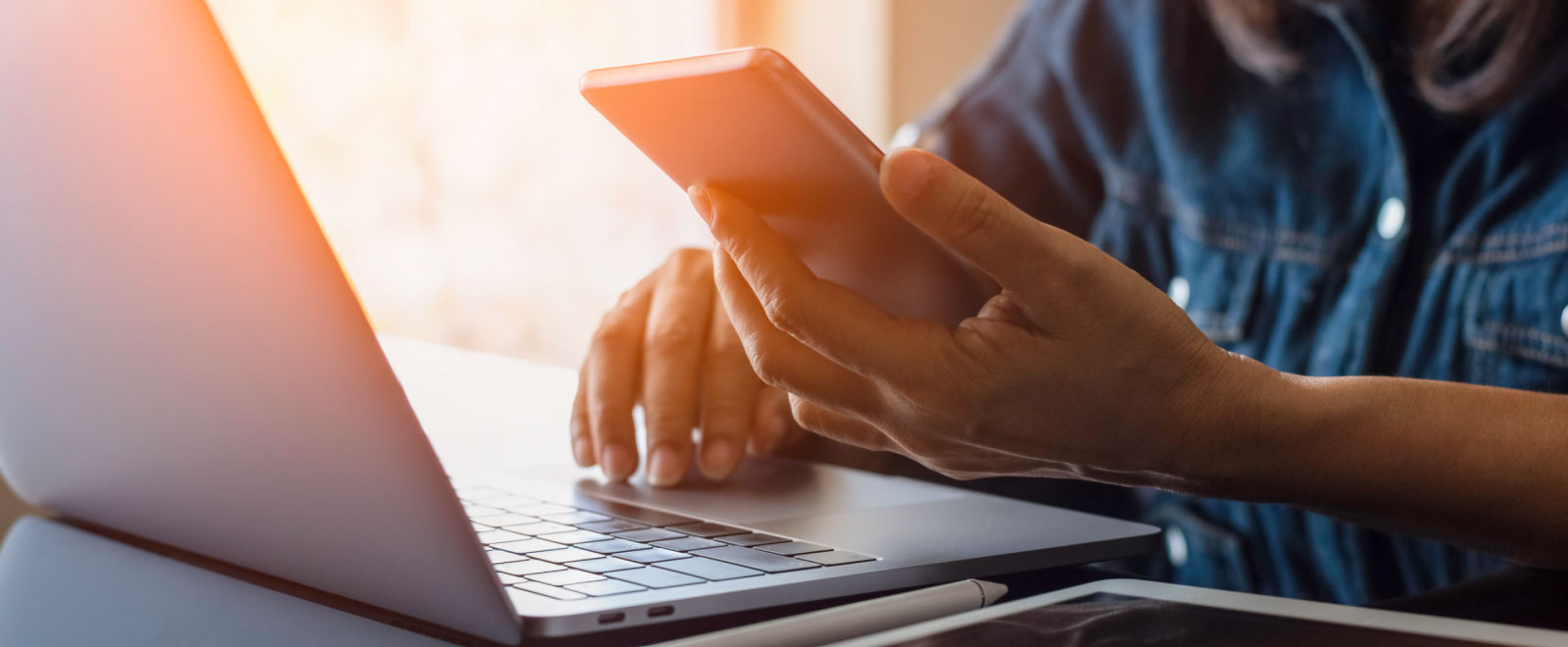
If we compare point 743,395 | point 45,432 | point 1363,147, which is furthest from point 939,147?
point 45,432

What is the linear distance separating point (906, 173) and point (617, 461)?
11.2 inches

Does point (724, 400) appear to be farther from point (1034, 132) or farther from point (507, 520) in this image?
point (1034, 132)

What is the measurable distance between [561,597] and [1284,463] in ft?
0.83

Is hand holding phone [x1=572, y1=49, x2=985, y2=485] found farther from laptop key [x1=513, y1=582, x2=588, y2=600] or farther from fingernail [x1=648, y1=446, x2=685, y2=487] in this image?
laptop key [x1=513, y1=582, x2=588, y2=600]

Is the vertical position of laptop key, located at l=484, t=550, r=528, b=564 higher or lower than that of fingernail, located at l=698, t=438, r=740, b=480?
lower

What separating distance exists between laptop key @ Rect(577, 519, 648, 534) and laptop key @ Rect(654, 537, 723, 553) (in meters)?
0.03

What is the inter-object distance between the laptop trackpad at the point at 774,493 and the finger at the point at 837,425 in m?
0.04

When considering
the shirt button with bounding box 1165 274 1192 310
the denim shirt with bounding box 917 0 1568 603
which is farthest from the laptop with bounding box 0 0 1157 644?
the shirt button with bounding box 1165 274 1192 310

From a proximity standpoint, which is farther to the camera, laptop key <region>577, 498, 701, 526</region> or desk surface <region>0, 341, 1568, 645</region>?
laptop key <region>577, 498, 701, 526</region>

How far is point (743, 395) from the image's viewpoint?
1.96ft

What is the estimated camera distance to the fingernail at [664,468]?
0.55 metres

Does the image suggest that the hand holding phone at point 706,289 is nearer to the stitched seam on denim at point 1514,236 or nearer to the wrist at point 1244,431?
the wrist at point 1244,431

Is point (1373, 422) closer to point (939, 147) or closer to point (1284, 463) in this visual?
point (1284, 463)

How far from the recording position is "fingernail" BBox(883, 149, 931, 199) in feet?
1.04
